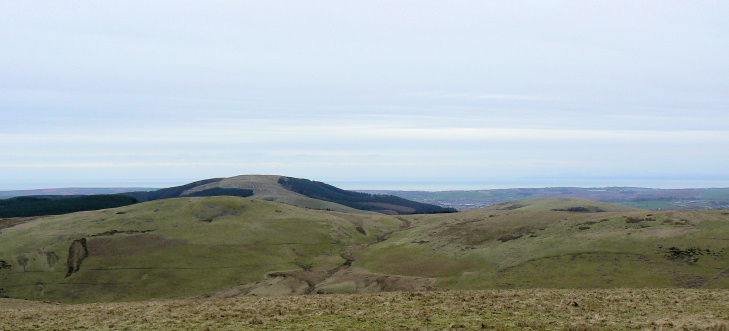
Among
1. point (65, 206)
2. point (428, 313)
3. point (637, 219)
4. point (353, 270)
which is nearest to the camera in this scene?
point (428, 313)

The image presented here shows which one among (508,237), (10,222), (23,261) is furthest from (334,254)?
(10,222)

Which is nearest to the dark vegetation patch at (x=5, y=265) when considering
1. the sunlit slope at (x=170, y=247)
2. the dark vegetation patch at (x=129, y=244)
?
the sunlit slope at (x=170, y=247)

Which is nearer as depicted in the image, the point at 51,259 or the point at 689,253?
the point at 689,253

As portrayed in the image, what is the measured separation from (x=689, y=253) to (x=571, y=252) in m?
12.2

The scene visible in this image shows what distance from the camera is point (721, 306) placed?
99.7ft

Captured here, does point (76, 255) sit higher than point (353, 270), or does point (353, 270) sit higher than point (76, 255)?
point (76, 255)

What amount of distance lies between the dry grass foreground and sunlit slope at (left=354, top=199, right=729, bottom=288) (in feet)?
53.8

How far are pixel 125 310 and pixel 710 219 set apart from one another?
70.0m

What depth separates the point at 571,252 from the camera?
61594mm

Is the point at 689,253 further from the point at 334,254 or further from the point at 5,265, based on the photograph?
the point at 5,265

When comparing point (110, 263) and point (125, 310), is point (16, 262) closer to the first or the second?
point (110, 263)

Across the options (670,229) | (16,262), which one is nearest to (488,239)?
(670,229)

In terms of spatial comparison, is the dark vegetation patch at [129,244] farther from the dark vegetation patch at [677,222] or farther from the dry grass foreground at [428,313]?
the dark vegetation patch at [677,222]

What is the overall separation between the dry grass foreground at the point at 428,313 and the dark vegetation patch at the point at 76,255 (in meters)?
39.9
